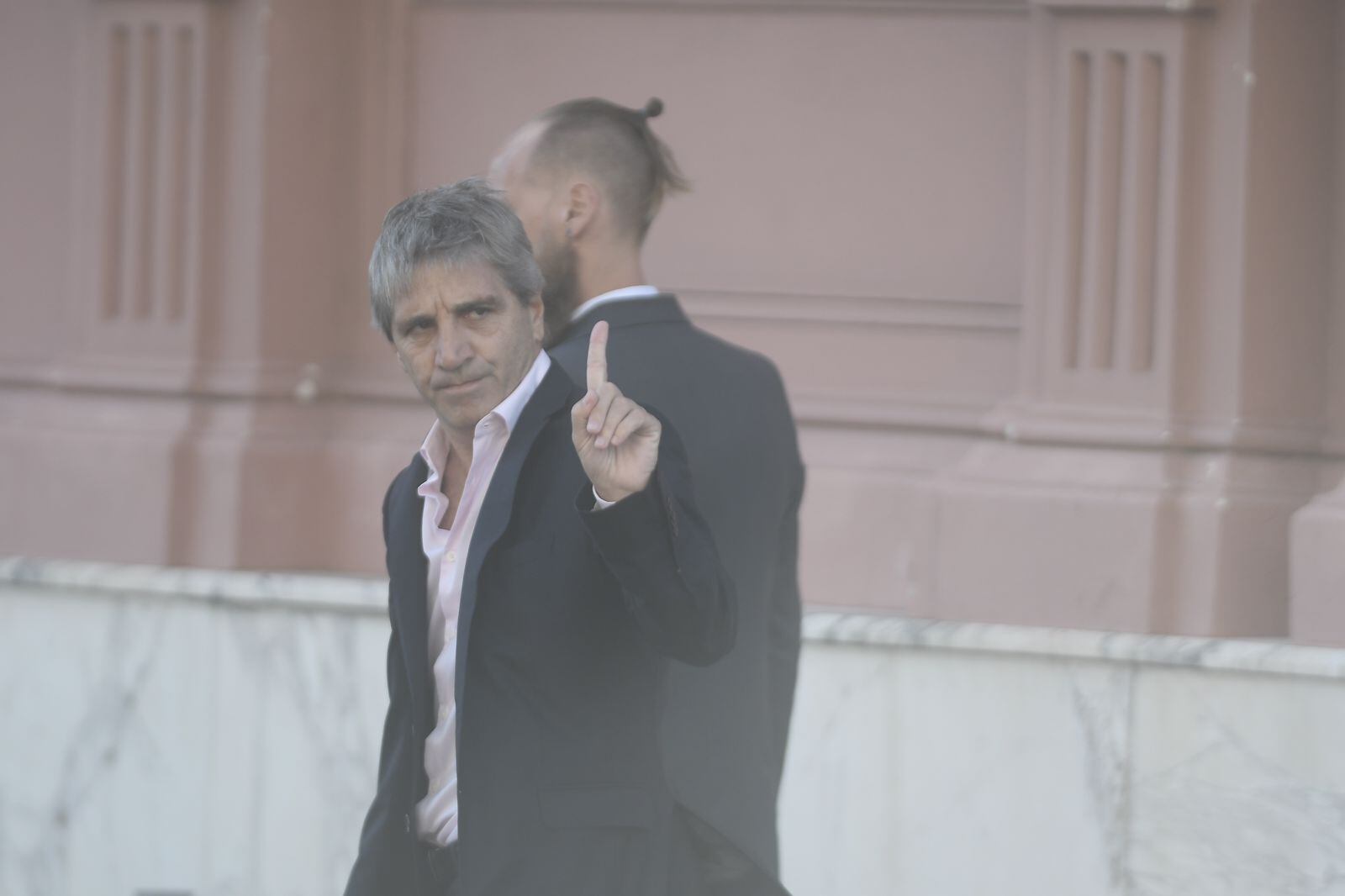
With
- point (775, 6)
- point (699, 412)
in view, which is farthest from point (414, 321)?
point (775, 6)

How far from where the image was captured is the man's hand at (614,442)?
2129 mm

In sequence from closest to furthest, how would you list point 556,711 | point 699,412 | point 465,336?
point 556,711 → point 465,336 → point 699,412

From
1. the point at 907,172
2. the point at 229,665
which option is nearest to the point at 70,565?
the point at 229,665

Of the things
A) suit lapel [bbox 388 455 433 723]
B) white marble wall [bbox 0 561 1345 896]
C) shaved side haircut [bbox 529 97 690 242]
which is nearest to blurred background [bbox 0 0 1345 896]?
white marble wall [bbox 0 561 1345 896]

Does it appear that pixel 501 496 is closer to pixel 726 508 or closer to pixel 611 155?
pixel 726 508

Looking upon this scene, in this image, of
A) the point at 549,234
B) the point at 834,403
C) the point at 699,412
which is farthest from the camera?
the point at 834,403

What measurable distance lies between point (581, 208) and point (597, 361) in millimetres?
1265

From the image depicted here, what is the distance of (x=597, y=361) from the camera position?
222 centimetres

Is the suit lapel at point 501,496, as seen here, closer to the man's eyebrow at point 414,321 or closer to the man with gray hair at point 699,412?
the man's eyebrow at point 414,321

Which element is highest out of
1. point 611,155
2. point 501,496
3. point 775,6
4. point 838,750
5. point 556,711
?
point 775,6

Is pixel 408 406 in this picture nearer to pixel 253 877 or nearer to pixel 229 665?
pixel 229 665

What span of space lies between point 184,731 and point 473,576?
3.36 metres

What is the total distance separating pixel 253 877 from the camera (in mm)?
5398

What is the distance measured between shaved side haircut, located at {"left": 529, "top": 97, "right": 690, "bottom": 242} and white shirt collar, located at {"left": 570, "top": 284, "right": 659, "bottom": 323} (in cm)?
20
